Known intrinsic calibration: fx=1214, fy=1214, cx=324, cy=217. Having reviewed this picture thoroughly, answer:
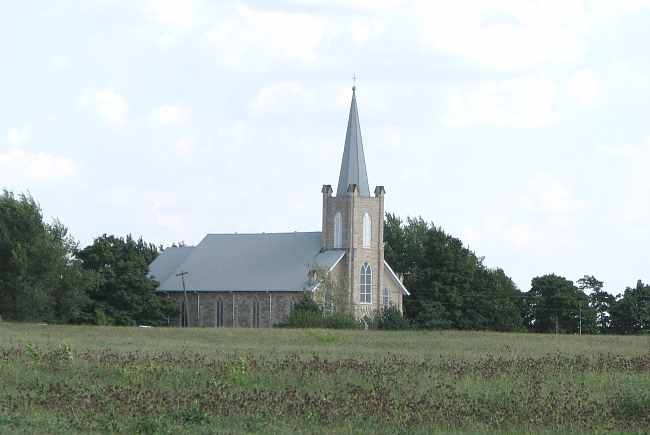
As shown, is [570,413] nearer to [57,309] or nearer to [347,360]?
[347,360]

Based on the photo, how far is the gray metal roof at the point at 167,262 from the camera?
327 feet

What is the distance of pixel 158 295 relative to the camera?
92438 mm

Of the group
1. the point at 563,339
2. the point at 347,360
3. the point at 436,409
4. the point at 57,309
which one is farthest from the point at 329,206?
the point at 436,409

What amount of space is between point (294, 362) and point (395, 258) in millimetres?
83951

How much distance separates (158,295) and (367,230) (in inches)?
664

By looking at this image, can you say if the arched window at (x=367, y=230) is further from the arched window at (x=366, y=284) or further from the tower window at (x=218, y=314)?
the tower window at (x=218, y=314)

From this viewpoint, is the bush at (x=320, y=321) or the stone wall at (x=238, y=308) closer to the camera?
the bush at (x=320, y=321)

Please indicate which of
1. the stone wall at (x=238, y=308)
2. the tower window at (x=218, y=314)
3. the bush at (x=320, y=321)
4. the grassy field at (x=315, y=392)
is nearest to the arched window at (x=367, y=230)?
the stone wall at (x=238, y=308)

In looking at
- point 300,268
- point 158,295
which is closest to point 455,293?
point 300,268

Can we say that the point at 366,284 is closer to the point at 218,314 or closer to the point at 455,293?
the point at 455,293

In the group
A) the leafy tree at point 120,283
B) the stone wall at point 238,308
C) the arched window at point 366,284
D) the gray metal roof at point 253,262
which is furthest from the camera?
the arched window at point 366,284

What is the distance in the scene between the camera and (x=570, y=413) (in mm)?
21484

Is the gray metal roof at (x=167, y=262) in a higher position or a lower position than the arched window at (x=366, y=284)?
higher

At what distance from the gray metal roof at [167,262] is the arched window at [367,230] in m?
16.5
